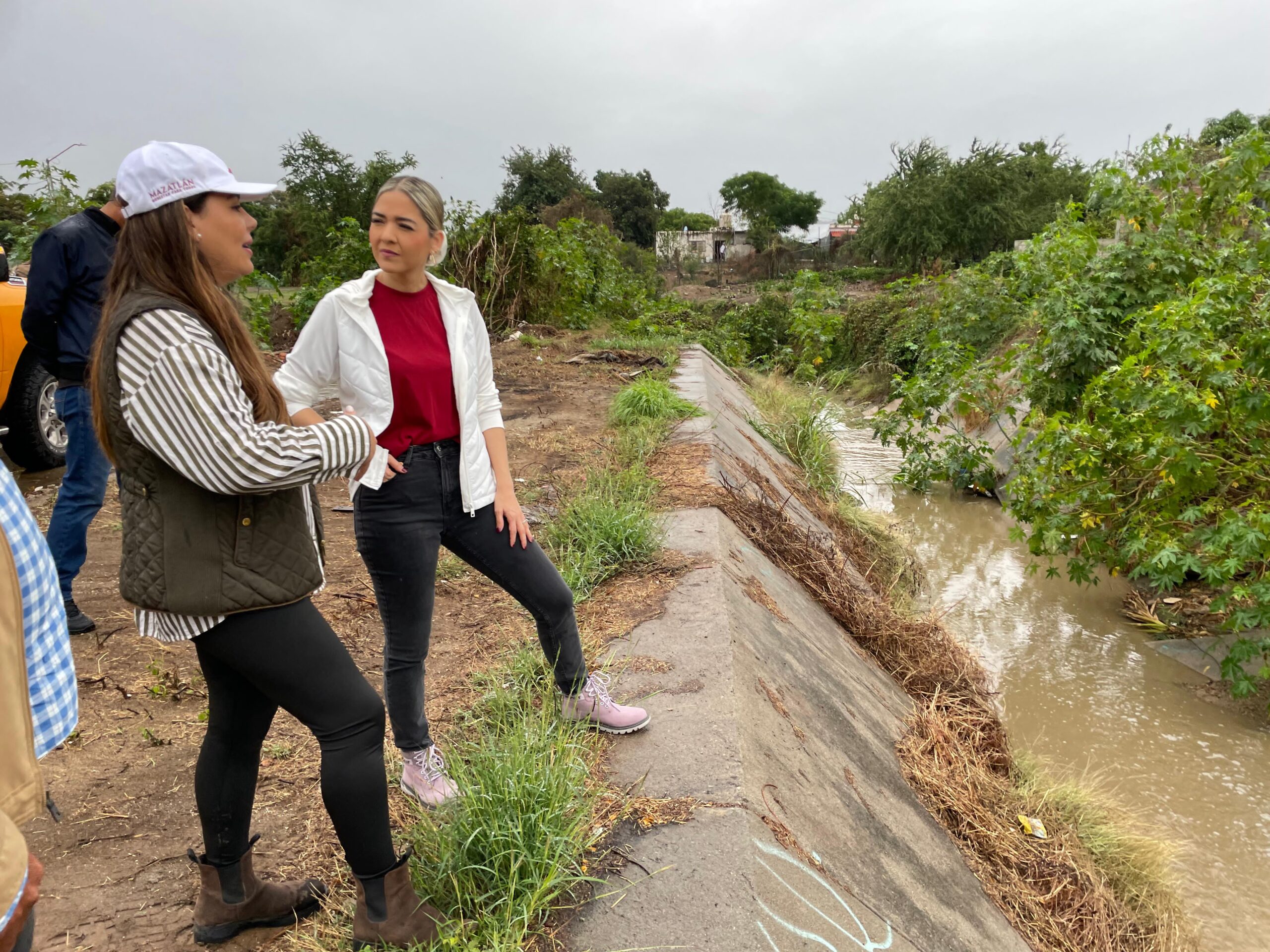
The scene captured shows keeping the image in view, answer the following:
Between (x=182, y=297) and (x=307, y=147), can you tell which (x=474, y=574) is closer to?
(x=182, y=297)

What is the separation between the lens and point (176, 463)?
158 cm

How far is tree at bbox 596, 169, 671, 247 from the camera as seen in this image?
154 feet

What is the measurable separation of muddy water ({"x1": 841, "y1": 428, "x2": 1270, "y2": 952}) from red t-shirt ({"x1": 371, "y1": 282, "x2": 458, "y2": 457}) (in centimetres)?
370

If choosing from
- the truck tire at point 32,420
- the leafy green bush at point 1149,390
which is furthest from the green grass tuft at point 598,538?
the truck tire at point 32,420

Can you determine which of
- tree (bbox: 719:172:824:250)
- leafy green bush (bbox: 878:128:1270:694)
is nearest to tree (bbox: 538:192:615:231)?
leafy green bush (bbox: 878:128:1270:694)

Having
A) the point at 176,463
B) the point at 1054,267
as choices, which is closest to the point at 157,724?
the point at 176,463

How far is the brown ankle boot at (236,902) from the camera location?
2000 mm

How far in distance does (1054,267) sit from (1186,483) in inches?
148

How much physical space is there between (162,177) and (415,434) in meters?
0.86

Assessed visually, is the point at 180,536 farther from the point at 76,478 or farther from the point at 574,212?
the point at 574,212

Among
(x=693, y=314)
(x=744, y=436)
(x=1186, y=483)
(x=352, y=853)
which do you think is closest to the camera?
(x=352, y=853)

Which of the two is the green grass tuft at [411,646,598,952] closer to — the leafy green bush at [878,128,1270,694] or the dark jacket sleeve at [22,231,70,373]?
the dark jacket sleeve at [22,231,70,373]

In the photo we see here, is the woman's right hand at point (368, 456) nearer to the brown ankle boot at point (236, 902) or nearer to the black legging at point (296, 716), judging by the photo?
the black legging at point (296, 716)

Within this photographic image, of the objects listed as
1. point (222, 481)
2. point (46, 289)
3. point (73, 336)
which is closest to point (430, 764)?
point (222, 481)
